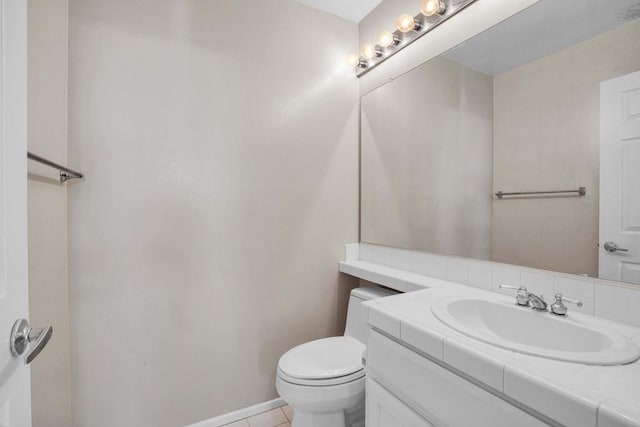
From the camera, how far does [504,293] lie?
113 cm

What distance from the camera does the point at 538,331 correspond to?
0.89 meters

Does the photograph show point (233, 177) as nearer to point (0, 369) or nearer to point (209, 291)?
point (209, 291)

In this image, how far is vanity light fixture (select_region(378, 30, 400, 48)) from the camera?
5.28 ft

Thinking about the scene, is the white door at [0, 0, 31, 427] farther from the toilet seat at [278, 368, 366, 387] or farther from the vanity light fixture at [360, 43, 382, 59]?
the vanity light fixture at [360, 43, 382, 59]

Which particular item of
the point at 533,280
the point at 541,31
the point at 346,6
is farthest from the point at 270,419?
the point at 346,6

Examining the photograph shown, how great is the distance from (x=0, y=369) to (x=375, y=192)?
166 cm

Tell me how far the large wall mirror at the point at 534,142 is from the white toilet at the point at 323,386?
71cm

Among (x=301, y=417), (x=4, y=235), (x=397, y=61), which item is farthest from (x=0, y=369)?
(x=397, y=61)

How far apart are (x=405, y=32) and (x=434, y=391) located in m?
1.66

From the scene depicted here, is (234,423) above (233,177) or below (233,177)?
below

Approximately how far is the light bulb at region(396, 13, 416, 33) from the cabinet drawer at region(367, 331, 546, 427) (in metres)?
1.48

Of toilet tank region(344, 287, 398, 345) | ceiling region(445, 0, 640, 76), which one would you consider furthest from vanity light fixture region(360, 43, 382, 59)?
toilet tank region(344, 287, 398, 345)

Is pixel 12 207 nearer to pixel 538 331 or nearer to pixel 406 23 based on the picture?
pixel 538 331

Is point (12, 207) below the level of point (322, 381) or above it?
above
